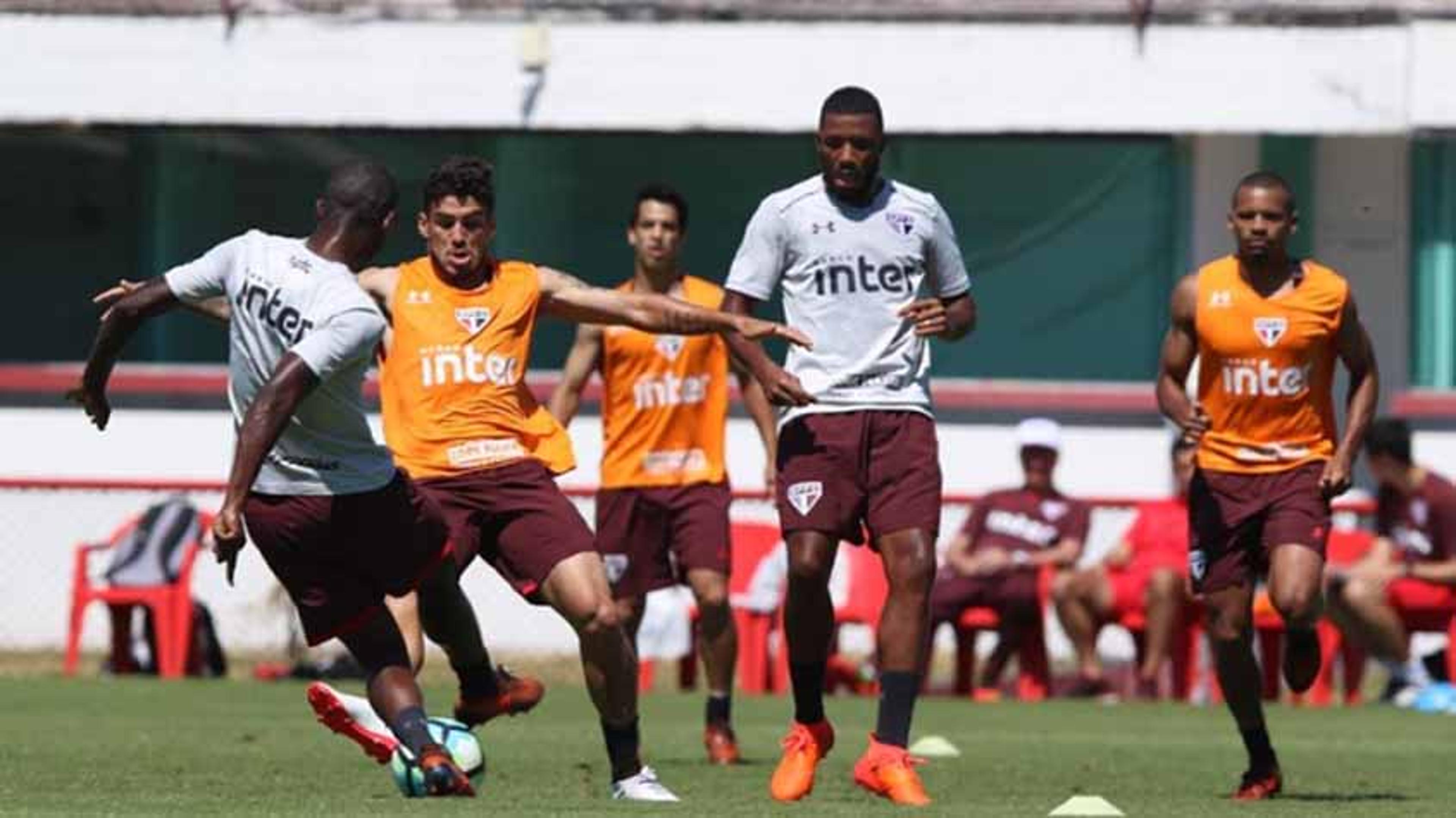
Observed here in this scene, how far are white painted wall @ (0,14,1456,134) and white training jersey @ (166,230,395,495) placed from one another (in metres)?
12.6

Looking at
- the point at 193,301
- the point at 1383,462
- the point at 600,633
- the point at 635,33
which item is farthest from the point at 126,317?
the point at 635,33

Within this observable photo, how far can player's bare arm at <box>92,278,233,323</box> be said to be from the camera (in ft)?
35.5

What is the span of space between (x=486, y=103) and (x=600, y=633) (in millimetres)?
12400

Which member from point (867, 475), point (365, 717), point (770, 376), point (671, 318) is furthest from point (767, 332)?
point (365, 717)

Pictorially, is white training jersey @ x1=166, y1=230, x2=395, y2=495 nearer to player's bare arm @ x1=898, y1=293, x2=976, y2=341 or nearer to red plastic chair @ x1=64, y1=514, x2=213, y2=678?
player's bare arm @ x1=898, y1=293, x2=976, y2=341

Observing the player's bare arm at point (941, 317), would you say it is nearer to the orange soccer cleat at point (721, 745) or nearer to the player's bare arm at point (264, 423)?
the player's bare arm at point (264, 423)

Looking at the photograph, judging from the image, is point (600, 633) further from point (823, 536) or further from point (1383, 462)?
point (1383, 462)

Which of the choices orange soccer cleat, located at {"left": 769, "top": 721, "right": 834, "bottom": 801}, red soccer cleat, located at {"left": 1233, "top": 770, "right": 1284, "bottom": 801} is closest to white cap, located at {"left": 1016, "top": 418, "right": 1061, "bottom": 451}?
red soccer cleat, located at {"left": 1233, "top": 770, "right": 1284, "bottom": 801}

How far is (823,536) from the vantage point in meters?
11.6

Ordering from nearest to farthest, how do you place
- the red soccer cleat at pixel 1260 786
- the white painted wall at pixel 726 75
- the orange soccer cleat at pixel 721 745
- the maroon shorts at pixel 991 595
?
the red soccer cleat at pixel 1260 786 < the orange soccer cleat at pixel 721 745 < the maroon shorts at pixel 991 595 < the white painted wall at pixel 726 75

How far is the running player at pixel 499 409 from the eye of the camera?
1141cm

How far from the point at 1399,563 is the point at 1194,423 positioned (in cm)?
834

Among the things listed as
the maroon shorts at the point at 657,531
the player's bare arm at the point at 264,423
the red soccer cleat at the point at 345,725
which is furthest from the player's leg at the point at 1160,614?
the player's bare arm at the point at 264,423

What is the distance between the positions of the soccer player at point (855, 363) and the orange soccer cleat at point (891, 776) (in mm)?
266
